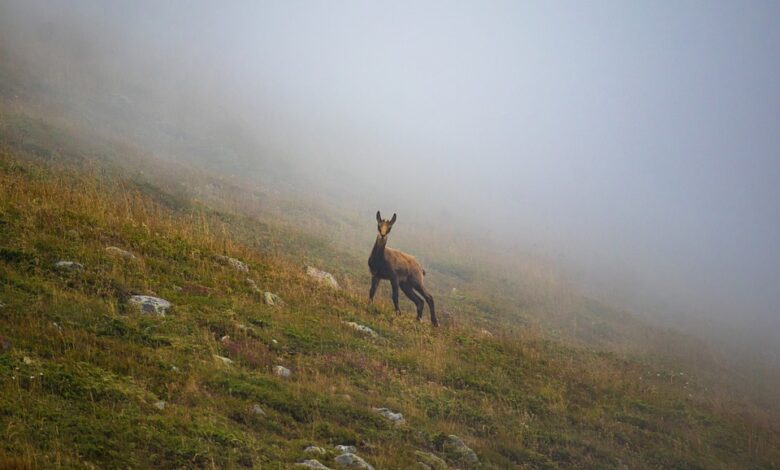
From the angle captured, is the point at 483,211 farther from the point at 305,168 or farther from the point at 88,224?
the point at 88,224

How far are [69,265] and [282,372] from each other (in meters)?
4.64

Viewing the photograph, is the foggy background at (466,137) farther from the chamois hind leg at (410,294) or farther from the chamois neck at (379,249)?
the chamois neck at (379,249)

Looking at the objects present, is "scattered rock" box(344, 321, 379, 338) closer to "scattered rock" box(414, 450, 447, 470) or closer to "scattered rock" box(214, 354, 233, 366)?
"scattered rock" box(214, 354, 233, 366)

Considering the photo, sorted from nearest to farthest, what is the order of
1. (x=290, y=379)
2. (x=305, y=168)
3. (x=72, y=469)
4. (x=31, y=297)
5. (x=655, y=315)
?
(x=72, y=469), (x=31, y=297), (x=290, y=379), (x=655, y=315), (x=305, y=168)

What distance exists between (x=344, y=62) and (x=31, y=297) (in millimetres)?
129835

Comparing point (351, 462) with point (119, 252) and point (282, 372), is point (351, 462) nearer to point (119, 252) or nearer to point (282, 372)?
point (282, 372)

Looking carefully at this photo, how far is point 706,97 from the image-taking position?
164625mm

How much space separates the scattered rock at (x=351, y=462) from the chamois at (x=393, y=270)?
9.17m

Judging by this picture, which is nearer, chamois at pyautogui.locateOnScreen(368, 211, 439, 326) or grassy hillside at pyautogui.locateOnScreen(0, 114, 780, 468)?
grassy hillside at pyautogui.locateOnScreen(0, 114, 780, 468)

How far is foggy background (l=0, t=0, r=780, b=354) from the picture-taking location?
49844 mm

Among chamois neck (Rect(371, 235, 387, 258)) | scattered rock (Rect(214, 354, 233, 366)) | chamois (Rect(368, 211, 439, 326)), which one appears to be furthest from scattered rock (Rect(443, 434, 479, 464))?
chamois neck (Rect(371, 235, 387, 258))

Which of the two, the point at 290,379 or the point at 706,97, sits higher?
the point at 706,97

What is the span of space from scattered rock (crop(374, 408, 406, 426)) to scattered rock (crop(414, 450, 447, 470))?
41.1 inches

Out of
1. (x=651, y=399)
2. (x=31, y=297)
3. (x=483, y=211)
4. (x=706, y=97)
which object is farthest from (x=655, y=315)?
(x=706, y=97)
